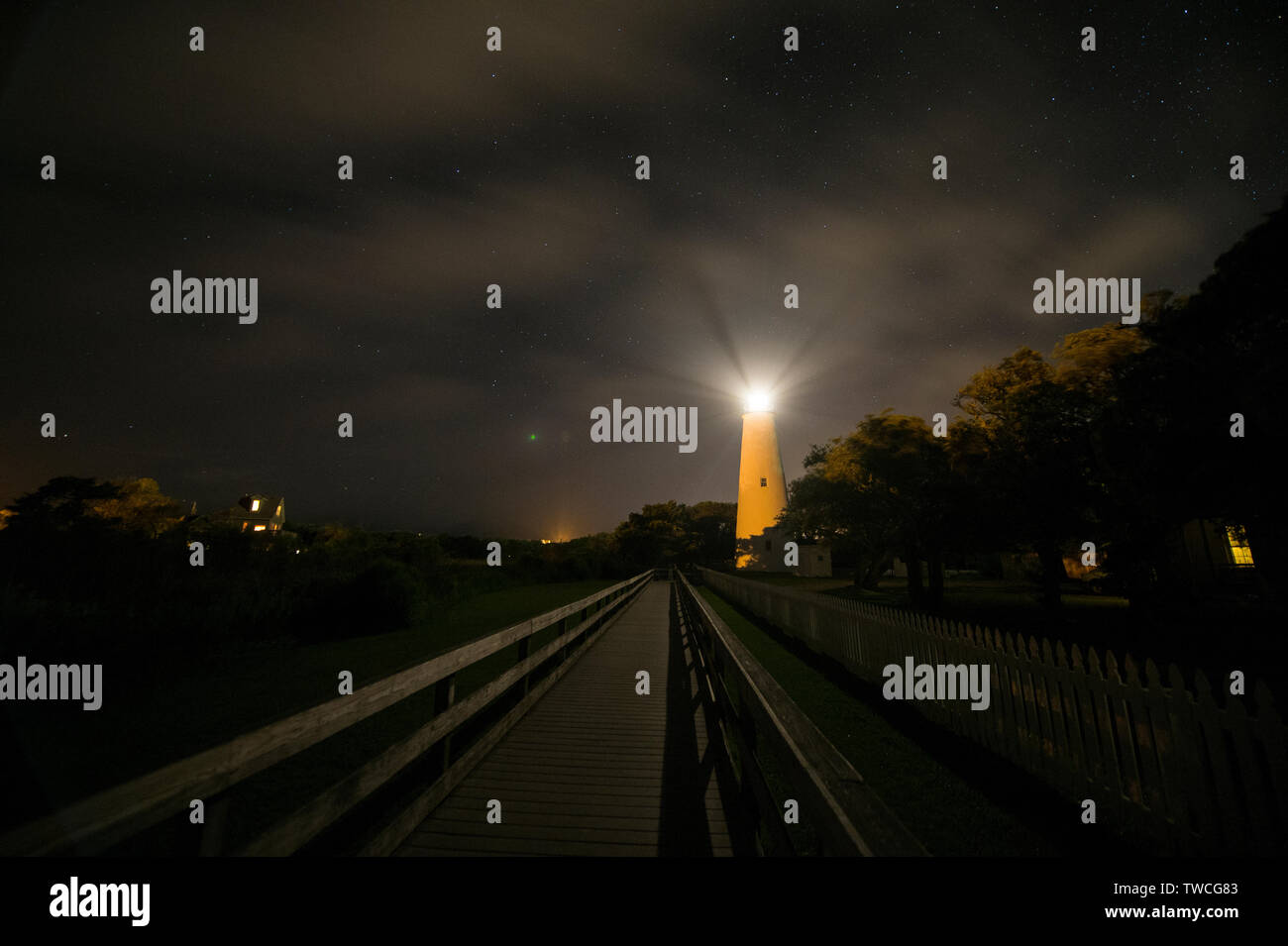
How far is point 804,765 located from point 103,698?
40.0 ft

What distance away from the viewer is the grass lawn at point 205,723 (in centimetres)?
476

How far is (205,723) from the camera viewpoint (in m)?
7.34

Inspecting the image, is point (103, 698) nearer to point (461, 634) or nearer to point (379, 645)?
point (379, 645)

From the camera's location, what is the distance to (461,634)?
15289 millimetres

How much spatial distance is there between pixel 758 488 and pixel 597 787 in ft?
167

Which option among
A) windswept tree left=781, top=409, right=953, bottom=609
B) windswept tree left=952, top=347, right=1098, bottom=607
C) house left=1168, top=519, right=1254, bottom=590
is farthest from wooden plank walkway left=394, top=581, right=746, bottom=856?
house left=1168, top=519, right=1254, bottom=590

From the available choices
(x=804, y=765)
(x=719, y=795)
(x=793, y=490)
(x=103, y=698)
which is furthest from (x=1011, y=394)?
(x=103, y=698)

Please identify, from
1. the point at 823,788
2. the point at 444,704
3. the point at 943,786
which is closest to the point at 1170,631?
the point at 943,786

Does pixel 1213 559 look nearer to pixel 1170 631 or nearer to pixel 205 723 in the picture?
pixel 1170 631

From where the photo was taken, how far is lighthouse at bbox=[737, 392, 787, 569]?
51844mm

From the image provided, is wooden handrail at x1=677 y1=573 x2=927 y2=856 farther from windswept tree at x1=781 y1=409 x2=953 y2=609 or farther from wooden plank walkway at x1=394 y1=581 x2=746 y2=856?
windswept tree at x1=781 y1=409 x2=953 y2=609

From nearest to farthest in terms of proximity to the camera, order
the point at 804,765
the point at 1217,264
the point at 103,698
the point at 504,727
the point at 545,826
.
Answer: the point at 804,765
the point at 545,826
the point at 504,727
the point at 103,698
the point at 1217,264

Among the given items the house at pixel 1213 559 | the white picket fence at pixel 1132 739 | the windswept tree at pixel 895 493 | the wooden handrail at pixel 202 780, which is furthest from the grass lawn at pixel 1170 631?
the wooden handrail at pixel 202 780
